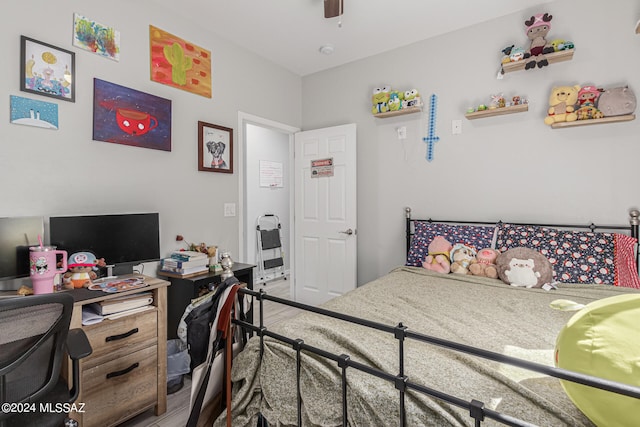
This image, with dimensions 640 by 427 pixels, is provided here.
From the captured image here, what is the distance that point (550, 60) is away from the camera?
2.52 metres

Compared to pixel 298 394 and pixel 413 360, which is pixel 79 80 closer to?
pixel 298 394

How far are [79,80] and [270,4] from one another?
147 cm

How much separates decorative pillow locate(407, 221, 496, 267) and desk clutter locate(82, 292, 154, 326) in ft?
6.79

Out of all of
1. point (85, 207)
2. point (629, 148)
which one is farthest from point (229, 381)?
point (629, 148)

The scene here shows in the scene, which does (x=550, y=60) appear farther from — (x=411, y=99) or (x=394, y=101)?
(x=394, y=101)

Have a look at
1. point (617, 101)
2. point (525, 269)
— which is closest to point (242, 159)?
point (525, 269)

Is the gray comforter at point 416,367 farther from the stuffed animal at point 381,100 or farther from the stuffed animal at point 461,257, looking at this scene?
the stuffed animal at point 381,100

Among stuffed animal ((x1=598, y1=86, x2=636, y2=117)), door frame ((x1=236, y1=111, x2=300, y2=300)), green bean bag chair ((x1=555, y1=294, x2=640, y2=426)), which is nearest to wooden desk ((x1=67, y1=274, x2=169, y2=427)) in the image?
door frame ((x1=236, y1=111, x2=300, y2=300))

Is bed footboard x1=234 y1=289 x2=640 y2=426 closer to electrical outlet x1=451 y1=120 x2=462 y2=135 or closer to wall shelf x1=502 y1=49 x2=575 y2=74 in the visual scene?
electrical outlet x1=451 y1=120 x2=462 y2=135

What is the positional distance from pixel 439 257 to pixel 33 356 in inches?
98.3

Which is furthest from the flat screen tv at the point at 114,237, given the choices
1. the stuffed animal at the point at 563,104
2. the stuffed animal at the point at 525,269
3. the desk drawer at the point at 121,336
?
the stuffed animal at the point at 563,104

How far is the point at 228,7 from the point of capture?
259cm

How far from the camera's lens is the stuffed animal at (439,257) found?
2.61 meters

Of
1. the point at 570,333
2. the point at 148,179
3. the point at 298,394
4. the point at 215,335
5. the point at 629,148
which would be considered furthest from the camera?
the point at 148,179
